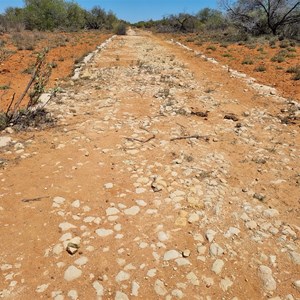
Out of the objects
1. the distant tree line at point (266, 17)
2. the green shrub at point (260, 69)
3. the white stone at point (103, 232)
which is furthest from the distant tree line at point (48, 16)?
the white stone at point (103, 232)

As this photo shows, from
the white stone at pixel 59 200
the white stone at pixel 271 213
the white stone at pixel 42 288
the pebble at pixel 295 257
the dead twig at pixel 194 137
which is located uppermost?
the dead twig at pixel 194 137

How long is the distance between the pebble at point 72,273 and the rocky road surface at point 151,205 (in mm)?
13

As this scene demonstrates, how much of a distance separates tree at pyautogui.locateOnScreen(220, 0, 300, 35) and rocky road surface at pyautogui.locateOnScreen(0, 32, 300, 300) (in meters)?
18.8

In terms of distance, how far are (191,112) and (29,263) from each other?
4.95m

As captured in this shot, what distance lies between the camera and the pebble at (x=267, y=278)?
2.69 m

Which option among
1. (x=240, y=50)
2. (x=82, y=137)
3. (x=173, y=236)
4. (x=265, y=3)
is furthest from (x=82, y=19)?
(x=173, y=236)

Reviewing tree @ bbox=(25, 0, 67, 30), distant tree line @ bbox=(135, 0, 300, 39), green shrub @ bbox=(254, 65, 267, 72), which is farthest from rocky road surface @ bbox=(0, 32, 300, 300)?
tree @ bbox=(25, 0, 67, 30)

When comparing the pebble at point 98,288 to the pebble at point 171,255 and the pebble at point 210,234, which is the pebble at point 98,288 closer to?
the pebble at point 171,255

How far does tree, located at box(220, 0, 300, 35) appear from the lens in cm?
2177

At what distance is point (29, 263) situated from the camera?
283 centimetres

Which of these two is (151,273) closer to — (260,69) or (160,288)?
(160,288)

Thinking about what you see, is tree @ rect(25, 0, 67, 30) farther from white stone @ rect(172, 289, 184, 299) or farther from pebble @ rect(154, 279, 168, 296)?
white stone @ rect(172, 289, 184, 299)

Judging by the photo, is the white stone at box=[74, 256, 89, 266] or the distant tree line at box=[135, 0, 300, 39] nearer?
the white stone at box=[74, 256, 89, 266]

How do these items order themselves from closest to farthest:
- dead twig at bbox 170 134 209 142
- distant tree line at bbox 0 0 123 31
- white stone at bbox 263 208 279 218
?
white stone at bbox 263 208 279 218, dead twig at bbox 170 134 209 142, distant tree line at bbox 0 0 123 31
